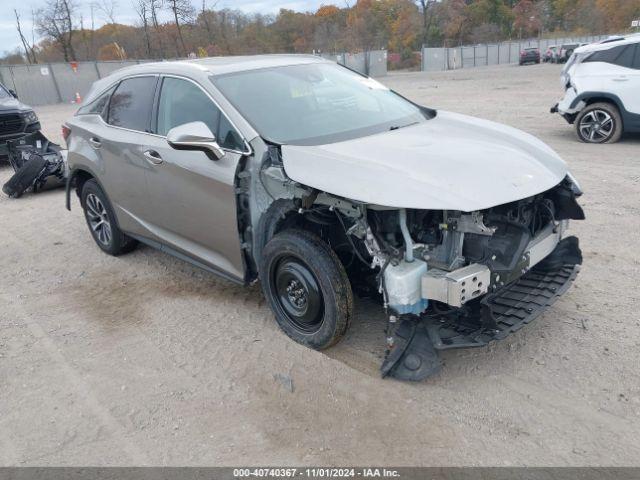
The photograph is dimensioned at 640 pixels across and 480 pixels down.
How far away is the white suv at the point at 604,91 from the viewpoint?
350 inches

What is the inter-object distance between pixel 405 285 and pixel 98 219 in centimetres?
405

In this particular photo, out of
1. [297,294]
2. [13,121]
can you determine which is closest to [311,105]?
[297,294]

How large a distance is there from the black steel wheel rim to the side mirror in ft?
2.88

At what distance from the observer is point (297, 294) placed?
366 centimetres

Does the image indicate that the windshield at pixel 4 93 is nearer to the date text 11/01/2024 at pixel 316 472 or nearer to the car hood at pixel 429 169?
the car hood at pixel 429 169

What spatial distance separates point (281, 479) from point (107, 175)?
3513 millimetres

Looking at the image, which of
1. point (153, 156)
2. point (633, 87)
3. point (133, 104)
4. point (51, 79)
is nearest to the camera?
point (153, 156)

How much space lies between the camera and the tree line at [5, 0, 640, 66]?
166 feet

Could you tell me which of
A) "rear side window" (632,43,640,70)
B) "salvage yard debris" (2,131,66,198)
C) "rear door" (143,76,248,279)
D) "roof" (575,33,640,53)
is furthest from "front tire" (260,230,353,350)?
"roof" (575,33,640,53)

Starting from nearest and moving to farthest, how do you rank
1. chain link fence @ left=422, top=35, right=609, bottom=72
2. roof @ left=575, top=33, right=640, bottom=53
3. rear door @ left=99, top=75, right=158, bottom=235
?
1. rear door @ left=99, top=75, right=158, bottom=235
2. roof @ left=575, top=33, right=640, bottom=53
3. chain link fence @ left=422, top=35, right=609, bottom=72

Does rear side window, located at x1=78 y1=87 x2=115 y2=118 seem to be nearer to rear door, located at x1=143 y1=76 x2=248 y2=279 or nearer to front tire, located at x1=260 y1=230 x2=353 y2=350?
rear door, located at x1=143 y1=76 x2=248 y2=279

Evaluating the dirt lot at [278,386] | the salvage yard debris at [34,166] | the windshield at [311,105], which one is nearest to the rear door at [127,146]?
the dirt lot at [278,386]

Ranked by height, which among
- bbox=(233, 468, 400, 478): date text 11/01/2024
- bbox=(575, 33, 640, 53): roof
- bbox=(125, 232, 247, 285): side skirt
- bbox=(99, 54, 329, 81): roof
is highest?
bbox=(99, 54, 329, 81): roof

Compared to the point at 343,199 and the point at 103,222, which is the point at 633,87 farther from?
the point at 103,222
